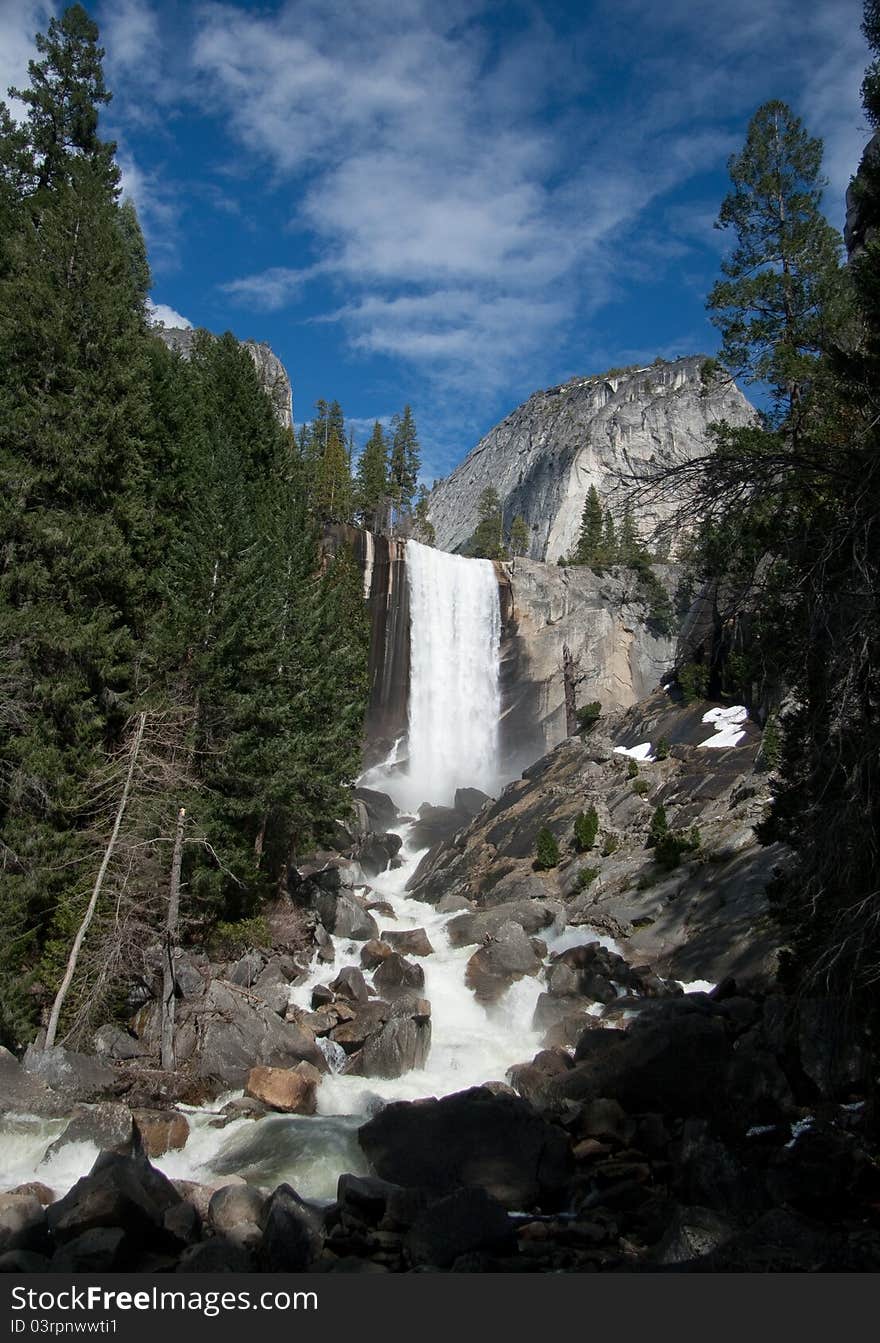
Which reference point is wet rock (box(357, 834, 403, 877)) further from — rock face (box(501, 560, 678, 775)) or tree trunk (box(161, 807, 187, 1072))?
tree trunk (box(161, 807, 187, 1072))

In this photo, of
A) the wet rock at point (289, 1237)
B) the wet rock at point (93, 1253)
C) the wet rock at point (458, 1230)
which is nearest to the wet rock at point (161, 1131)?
the wet rock at point (93, 1253)

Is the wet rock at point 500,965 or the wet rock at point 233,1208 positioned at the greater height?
the wet rock at point 233,1208

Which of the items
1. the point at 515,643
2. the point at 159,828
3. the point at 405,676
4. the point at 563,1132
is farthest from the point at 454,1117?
the point at 515,643

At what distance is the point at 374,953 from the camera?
24.1m

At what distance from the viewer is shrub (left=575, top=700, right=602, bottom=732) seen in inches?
2018

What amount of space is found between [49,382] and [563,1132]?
2081cm

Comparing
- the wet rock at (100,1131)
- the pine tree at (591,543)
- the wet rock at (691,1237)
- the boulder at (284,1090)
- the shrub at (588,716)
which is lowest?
the boulder at (284,1090)

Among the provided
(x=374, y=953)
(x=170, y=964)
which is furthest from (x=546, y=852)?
(x=170, y=964)

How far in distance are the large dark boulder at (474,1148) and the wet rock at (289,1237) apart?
119 inches

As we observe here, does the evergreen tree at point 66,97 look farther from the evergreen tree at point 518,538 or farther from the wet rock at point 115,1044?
the evergreen tree at point 518,538

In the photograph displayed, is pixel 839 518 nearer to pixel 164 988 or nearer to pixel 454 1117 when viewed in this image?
pixel 454 1117

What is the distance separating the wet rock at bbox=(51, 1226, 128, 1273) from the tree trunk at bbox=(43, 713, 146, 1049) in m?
7.79

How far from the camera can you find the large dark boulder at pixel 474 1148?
1189cm

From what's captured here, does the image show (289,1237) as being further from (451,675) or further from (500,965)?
(451,675)
